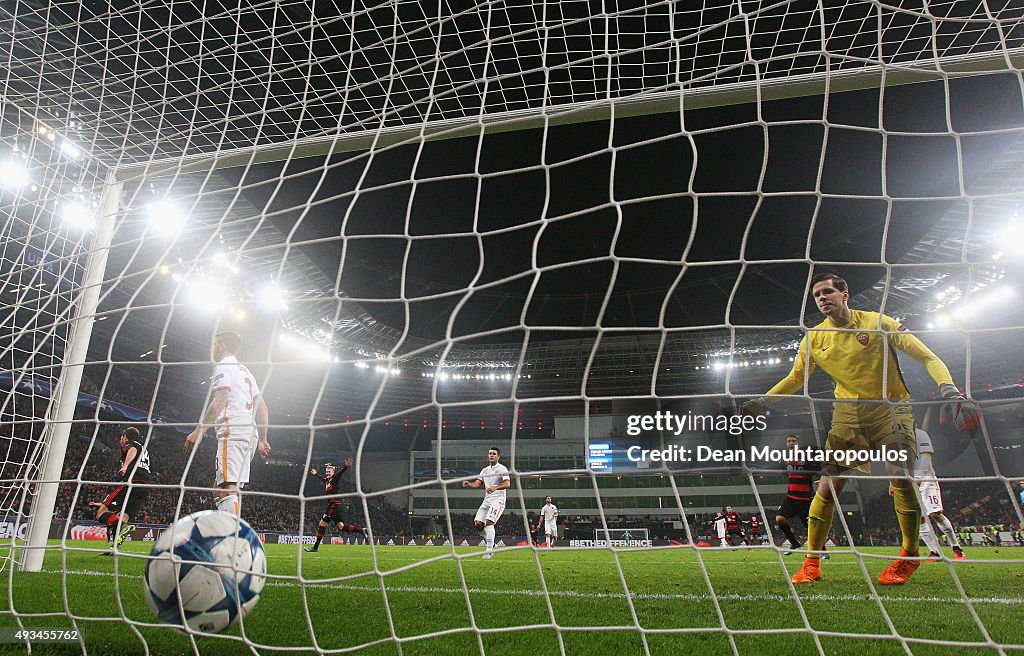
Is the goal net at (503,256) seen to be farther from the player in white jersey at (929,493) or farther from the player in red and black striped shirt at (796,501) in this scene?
the player in white jersey at (929,493)

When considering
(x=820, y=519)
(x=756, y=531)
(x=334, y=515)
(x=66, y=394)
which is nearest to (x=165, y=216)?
(x=66, y=394)

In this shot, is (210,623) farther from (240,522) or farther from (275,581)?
(275,581)

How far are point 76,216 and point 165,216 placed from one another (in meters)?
0.64

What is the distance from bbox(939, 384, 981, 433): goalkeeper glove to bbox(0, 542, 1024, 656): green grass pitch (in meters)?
0.58

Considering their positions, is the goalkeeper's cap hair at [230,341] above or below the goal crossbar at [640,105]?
below

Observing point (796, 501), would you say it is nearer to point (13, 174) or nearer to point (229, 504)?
point (229, 504)

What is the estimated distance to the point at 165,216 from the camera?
14.3 ft

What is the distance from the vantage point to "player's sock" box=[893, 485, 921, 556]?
3.18m

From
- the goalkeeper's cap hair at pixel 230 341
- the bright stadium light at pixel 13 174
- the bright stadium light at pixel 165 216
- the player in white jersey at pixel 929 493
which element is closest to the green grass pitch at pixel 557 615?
the player in white jersey at pixel 929 493

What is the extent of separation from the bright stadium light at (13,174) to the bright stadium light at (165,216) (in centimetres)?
88

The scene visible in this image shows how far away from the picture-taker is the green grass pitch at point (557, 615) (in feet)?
6.59

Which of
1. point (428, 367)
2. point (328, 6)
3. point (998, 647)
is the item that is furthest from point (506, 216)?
point (428, 367)

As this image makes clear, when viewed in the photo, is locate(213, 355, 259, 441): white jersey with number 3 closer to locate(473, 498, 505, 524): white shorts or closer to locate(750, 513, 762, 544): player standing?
locate(473, 498, 505, 524): white shorts

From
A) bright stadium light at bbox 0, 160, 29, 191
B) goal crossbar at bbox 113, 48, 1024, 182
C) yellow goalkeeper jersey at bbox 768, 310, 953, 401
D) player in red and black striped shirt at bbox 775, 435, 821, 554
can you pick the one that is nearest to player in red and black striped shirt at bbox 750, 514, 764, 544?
player in red and black striped shirt at bbox 775, 435, 821, 554
